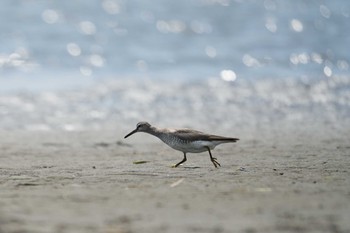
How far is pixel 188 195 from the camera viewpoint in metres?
7.43

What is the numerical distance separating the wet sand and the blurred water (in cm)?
353

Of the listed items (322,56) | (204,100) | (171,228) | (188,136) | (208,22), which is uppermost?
(208,22)

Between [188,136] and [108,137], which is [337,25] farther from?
[188,136]

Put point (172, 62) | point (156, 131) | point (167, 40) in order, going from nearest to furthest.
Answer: point (156, 131) < point (172, 62) < point (167, 40)

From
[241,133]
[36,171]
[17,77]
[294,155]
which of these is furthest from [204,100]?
[36,171]

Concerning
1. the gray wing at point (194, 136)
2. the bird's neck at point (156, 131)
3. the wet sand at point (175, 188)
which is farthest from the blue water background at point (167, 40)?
the gray wing at point (194, 136)

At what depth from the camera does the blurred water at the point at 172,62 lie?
16.6m

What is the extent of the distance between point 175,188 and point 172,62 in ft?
51.4

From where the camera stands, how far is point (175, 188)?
784 cm

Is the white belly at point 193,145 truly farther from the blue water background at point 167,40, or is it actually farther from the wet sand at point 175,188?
the blue water background at point 167,40

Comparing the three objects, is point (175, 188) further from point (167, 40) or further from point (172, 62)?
point (167, 40)

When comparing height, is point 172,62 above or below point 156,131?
above

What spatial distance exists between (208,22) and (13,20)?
22.6 feet

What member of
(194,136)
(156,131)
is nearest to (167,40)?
(156,131)
